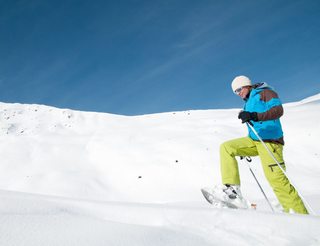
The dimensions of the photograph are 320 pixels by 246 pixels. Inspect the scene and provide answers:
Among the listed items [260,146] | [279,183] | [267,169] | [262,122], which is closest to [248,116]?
[262,122]

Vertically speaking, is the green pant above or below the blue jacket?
below

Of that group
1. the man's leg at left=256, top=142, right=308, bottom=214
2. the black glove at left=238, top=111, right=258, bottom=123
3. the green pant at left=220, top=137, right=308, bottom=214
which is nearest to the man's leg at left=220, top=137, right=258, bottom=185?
the green pant at left=220, top=137, right=308, bottom=214

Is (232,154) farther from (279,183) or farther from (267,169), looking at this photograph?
(279,183)

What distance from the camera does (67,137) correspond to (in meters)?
15.8

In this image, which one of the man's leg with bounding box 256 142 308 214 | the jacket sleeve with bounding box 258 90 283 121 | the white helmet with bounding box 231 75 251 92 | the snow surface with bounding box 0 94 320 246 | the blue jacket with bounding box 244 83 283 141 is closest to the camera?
the snow surface with bounding box 0 94 320 246

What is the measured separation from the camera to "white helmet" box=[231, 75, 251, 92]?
17.2 feet

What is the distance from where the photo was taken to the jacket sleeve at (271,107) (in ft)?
15.9

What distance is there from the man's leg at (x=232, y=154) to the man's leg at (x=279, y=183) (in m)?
0.24

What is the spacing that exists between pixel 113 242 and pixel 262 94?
352 cm

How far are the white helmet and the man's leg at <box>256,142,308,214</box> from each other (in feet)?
3.19

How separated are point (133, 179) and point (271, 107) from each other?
7.15 meters

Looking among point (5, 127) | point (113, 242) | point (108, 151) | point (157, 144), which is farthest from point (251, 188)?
point (5, 127)

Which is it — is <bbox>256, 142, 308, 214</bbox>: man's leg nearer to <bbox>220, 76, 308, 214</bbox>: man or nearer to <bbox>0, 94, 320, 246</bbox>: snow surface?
<bbox>220, 76, 308, 214</bbox>: man

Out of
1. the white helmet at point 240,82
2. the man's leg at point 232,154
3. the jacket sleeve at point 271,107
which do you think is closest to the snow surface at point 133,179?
the man's leg at point 232,154
